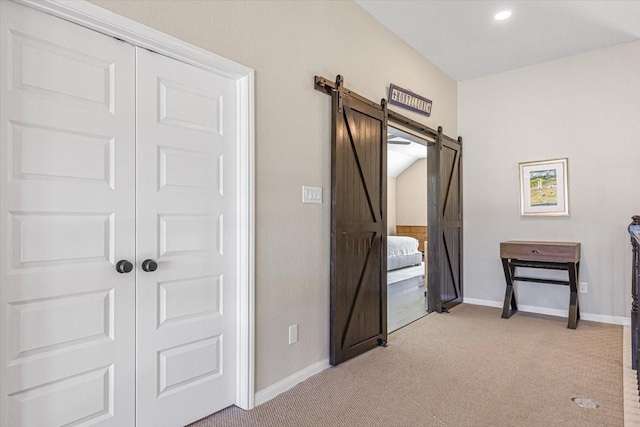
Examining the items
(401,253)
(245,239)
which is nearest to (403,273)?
(401,253)

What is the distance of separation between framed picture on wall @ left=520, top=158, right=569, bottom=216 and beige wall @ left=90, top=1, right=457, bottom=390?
2.72 metres

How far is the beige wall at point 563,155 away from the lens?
403cm

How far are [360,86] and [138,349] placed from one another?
8.51ft

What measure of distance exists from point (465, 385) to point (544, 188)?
2.94 metres

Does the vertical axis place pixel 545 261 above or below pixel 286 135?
below

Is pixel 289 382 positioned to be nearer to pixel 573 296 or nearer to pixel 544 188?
pixel 573 296

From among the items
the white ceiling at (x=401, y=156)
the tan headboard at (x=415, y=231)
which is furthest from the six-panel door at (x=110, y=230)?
the tan headboard at (x=415, y=231)

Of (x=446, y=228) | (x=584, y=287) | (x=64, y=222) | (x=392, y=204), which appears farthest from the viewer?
(x=392, y=204)

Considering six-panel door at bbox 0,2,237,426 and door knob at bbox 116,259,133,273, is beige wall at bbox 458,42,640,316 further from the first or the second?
door knob at bbox 116,259,133,273

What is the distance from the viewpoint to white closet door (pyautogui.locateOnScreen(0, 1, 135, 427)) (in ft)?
4.85

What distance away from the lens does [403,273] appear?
7445mm

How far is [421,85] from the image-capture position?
430cm

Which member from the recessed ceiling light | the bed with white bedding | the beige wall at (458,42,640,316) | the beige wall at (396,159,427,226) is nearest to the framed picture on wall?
the beige wall at (458,42,640,316)

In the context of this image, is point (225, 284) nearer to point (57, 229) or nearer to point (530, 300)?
point (57, 229)
